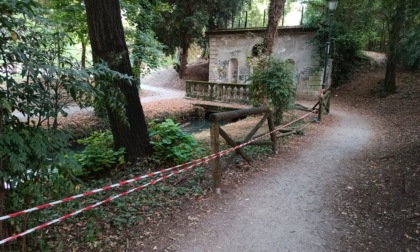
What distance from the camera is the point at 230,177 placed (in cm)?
536

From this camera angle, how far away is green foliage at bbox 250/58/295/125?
31.0 ft

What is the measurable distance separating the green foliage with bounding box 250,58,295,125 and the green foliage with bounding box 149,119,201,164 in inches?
179

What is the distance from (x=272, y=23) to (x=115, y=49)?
7457 millimetres

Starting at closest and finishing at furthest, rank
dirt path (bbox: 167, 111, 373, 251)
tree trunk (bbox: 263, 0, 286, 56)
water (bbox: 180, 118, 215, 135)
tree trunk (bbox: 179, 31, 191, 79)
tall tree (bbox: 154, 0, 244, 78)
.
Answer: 1. dirt path (bbox: 167, 111, 373, 251)
2. tree trunk (bbox: 263, 0, 286, 56)
3. water (bbox: 180, 118, 215, 135)
4. tall tree (bbox: 154, 0, 244, 78)
5. tree trunk (bbox: 179, 31, 191, 79)

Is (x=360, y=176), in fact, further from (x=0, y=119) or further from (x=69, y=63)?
(x=0, y=119)

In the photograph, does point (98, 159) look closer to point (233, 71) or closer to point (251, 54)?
point (251, 54)

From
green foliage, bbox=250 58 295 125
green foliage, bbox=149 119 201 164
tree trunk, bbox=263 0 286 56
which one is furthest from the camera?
tree trunk, bbox=263 0 286 56

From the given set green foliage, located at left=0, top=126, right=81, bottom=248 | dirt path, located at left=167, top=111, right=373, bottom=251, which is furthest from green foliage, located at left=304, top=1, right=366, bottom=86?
green foliage, located at left=0, top=126, right=81, bottom=248

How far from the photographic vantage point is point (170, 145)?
586cm

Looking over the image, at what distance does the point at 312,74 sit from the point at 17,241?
17.8 meters

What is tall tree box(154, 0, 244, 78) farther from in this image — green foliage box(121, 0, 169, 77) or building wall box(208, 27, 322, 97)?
green foliage box(121, 0, 169, 77)

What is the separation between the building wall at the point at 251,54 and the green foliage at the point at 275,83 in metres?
6.31

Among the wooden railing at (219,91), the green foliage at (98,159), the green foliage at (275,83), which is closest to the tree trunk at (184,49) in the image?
the wooden railing at (219,91)

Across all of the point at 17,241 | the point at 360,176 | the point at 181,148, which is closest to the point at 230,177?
the point at 181,148
